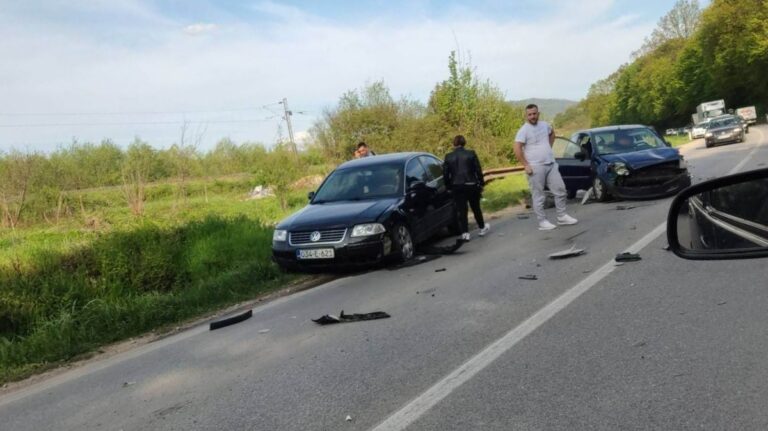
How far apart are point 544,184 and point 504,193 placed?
709cm

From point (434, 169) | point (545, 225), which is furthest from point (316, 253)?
point (545, 225)

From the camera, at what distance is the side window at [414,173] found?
31.9 ft

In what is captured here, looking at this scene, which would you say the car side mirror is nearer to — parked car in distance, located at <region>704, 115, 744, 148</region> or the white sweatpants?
the white sweatpants

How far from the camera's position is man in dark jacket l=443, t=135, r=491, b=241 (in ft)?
33.6

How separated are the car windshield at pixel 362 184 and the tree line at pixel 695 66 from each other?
5498cm

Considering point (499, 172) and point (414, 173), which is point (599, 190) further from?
point (499, 172)

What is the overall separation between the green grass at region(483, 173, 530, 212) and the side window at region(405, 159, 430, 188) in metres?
4.75

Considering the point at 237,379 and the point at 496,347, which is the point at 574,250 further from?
the point at 237,379

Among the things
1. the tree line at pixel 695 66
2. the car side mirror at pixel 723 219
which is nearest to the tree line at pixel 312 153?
the car side mirror at pixel 723 219

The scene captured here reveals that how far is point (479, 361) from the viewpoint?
167 inches

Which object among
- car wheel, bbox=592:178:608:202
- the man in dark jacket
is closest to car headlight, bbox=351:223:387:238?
the man in dark jacket

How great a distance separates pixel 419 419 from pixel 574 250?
5038mm

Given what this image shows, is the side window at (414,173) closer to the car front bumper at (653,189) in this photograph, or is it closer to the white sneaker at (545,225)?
the white sneaker at (545,225)

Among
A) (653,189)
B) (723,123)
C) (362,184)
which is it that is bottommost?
(653,189)
